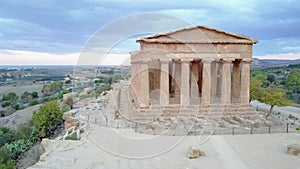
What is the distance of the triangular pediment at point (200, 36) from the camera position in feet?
76.6

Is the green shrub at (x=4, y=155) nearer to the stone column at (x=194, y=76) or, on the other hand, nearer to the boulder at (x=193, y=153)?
the boulder at (x=193, y=153)

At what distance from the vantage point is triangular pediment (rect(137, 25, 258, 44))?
23359 mm

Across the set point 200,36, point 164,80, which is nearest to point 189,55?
point 200,36

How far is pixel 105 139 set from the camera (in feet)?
62.2

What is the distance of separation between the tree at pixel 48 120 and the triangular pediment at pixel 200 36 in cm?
1290

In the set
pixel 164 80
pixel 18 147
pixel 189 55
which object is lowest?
pixel 18 147

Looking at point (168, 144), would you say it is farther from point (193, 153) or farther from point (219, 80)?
point (219, 80)

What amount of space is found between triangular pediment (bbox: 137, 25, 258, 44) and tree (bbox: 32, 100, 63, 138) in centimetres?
1290

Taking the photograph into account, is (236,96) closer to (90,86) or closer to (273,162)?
(273,162)

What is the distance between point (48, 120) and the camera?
97.5 ft

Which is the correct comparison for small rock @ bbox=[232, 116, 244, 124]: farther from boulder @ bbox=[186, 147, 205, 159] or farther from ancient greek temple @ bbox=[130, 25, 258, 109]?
boulder @ bbox=[186, 147, 205, 159]

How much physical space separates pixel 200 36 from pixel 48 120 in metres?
16.8

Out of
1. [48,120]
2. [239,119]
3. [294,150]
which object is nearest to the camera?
[294,150]

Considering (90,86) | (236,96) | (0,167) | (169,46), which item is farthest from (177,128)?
(90,86)
